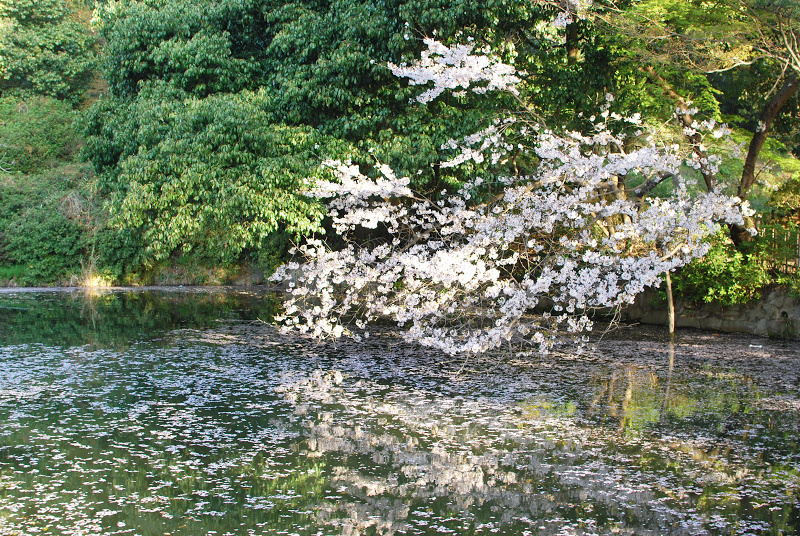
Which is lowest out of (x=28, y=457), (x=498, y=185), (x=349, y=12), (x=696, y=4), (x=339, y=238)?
(x=28, y=457)

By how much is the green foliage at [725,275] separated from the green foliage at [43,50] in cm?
2221

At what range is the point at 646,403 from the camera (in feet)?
24.3

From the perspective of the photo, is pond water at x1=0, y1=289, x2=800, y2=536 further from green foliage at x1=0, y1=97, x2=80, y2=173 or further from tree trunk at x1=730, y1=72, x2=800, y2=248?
green foliage at x1=0, y1=97, x2=80, y2=173

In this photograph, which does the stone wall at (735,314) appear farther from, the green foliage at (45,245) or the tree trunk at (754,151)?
the green foliage at (45,245)

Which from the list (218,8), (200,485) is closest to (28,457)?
(200,485)

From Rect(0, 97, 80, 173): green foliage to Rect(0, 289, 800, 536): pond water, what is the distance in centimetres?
1690

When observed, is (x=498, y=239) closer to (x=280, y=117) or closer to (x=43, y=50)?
(x=280, y=117)

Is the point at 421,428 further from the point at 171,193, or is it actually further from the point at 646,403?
the point at 171,193

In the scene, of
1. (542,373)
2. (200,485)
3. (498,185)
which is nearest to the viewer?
(200,485)

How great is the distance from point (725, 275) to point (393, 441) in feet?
27.4

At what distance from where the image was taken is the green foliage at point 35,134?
25.1m

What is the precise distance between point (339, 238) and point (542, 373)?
738 cm

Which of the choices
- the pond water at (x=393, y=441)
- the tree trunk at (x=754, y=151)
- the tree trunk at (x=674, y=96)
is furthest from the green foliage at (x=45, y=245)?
the tree trunk at (x=754, y=151)

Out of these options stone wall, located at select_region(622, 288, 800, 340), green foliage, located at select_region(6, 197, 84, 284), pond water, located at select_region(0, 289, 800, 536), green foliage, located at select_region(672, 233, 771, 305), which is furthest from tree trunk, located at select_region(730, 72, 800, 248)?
green foliage, located at select_region(6, 197, 84, 284)
